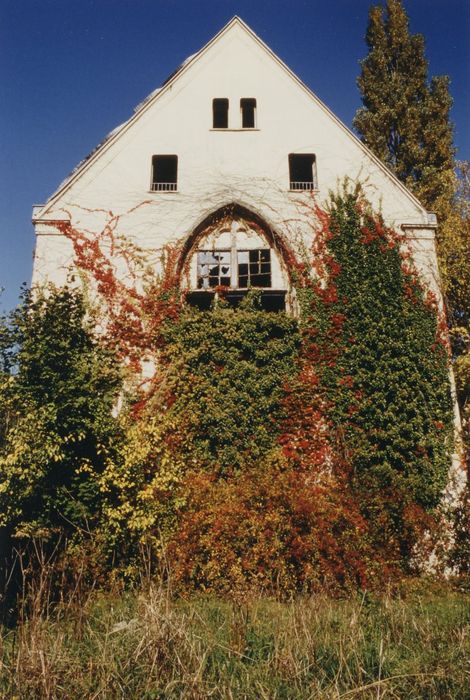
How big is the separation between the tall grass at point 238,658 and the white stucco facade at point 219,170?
940cm

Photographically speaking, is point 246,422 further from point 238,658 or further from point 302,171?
point 302,171

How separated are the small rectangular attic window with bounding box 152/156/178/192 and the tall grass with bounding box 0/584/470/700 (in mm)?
11881

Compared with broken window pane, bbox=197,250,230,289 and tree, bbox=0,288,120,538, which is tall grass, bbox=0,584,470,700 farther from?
broken window pane, bbox=197,250,230,289

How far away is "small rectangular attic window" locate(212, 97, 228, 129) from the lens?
14312mm

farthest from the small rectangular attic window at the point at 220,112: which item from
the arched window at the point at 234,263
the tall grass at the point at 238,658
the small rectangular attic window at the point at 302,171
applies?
the tall grass at the point at 238,658

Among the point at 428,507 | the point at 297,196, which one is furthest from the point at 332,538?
the point at 297,196

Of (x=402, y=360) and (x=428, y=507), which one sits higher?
(x=402, y=360)

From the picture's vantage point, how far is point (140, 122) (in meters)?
14.0

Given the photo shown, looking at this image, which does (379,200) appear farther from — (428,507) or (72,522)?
(72,522)

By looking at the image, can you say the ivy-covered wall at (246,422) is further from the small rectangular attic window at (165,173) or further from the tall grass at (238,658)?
the small rectangular attic window at (165,173)

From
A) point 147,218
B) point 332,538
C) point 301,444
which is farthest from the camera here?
point 147,218

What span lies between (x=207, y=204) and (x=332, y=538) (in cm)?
978

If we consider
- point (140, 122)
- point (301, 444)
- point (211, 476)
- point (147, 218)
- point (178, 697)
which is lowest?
point (178, 697)

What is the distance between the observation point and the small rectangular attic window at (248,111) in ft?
47.0
